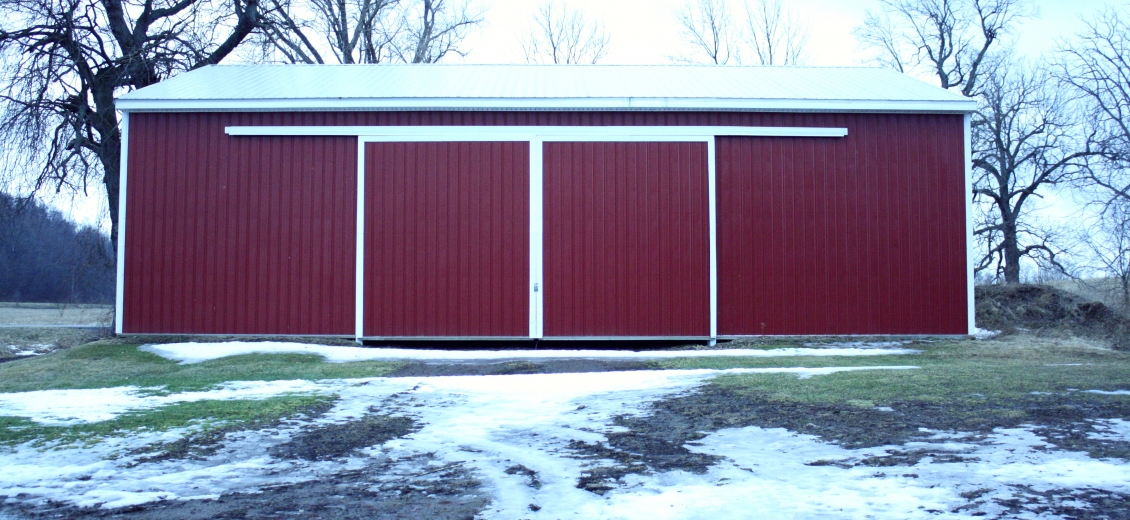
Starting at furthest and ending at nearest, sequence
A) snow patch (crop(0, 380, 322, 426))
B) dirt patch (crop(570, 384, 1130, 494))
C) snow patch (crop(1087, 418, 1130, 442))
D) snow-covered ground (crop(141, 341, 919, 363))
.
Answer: snow-covered ground (crop(141, 341, 919, 363))
snow patch (crop(0, 380, 322, 426))
snow patch (crop(1087, 418, 1130, 442))
dirt patch (crop(570, 384, 1130, 494))

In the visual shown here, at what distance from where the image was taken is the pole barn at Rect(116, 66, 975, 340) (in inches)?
446

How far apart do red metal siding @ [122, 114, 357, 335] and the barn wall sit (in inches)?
0.8

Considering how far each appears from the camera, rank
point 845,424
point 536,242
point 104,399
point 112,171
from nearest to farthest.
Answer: point 845,424, point 104,399, point 536,242, point 112,171

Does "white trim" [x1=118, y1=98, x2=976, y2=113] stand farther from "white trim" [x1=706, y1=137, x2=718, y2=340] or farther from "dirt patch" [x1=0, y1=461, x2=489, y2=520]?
"dirt patch" [x1=0, y1=461, x2=489, y2=520]

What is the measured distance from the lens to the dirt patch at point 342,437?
4.29 m

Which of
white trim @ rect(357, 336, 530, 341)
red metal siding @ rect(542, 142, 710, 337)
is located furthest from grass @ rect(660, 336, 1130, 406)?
white trim @ rect(357, 336, 530, 341)

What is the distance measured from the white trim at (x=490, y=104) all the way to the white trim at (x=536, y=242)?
2.21 ft

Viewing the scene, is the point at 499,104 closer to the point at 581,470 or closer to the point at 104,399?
the point at 104,399

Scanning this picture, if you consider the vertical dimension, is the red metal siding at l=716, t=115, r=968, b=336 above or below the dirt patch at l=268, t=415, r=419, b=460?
above

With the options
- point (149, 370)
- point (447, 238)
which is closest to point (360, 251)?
point (447, 238)

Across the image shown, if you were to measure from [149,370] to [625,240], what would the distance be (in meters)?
6.29

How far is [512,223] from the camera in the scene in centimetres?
1136

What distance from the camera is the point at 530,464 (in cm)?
402

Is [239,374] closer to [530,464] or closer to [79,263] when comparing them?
[530,464]
